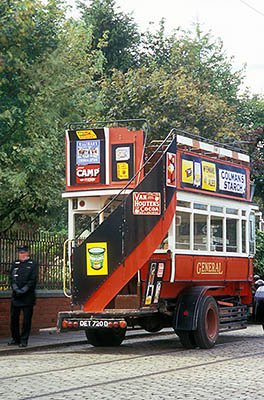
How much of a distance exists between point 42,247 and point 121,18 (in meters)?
30.1

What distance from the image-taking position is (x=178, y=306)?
14867 mm

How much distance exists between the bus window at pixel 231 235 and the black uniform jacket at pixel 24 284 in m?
4.23

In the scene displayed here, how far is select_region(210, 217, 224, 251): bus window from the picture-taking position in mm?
16078

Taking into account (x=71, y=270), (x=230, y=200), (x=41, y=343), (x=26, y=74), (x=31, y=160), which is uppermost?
(x=26, y=74)

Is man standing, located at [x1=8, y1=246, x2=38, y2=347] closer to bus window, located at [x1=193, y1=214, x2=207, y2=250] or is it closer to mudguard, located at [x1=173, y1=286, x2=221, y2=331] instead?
mudguard, located at [x1=173, y1=286, x2=221, y2=331]

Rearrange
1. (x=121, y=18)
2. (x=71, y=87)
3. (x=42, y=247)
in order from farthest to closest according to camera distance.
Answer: (x=121, y=18) → (x=71, y=87) → (x=42, y=247)

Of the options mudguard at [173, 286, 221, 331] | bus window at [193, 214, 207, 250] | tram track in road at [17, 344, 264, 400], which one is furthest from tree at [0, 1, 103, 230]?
tram track in road at [17, 344, 264, 400]

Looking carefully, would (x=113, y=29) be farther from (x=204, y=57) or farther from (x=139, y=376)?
(x=139, y=376)

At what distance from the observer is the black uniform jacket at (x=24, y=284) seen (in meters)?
15.2

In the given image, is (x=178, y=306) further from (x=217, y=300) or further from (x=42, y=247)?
(x=42, y=247)

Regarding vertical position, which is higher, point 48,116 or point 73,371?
point 48,116

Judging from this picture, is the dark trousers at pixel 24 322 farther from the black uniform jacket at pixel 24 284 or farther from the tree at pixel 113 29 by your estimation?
the tree at pixel 113 29

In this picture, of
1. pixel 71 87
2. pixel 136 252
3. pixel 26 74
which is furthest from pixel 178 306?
pixel 71 87

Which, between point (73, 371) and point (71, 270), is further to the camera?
point (71, 270)
